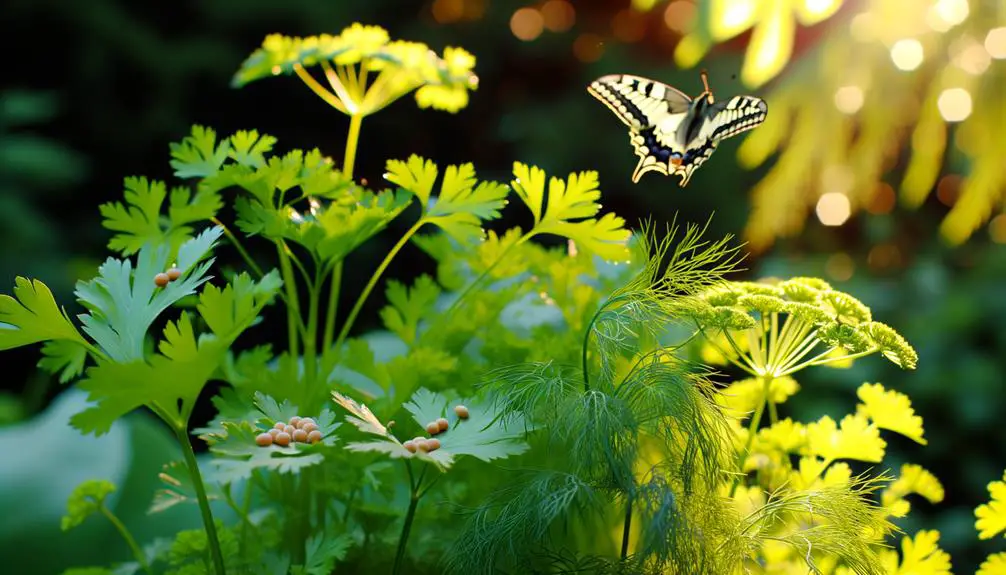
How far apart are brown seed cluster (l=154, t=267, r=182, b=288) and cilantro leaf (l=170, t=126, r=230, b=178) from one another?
12cm

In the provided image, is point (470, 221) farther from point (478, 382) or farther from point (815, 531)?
point (815, 531)

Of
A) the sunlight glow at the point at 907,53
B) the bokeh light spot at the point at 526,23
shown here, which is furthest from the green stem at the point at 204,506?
the bokeh light spot at the point at 526,23

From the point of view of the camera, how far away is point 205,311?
458 mm

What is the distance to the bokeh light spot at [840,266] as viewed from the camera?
1670 mm

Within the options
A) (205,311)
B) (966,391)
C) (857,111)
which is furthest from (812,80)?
(966,391)

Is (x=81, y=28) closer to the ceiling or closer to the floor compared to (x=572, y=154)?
closer to the ceiling

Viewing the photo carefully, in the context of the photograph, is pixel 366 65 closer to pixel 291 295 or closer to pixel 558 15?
pixel 291 295

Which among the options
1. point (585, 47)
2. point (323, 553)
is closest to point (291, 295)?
point (323, 553)

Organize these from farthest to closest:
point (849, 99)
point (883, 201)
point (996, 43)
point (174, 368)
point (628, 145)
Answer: point (628, 145) → point (883, 201) → point (849, 99) → point (996, 43) → point (174, 368)

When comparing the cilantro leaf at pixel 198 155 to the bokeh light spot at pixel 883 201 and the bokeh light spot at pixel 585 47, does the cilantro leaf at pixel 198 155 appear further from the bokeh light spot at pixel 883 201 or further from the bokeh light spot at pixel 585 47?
the bokeh light spot at pixel 585 47

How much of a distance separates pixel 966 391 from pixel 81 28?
2317 mm

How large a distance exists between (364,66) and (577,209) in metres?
0.24

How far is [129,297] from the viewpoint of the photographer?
537mm

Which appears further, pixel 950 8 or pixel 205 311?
pixel 950 8
